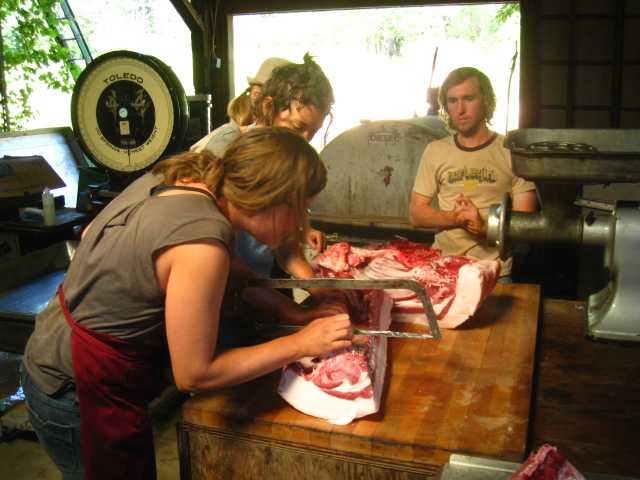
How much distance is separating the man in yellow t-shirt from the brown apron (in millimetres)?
2093

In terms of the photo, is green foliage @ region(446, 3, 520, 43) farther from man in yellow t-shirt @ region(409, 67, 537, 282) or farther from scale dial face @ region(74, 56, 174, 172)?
scale dial face @ region(74, 56, 174, 172)

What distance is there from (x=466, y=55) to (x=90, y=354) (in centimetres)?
590

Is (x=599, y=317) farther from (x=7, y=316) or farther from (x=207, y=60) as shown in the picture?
(x=207, y=60)

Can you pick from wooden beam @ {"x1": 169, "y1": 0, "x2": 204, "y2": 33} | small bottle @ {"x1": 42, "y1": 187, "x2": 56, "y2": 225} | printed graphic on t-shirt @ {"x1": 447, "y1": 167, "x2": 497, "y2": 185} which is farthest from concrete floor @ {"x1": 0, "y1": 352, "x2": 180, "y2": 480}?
wooden beam @ {"x1": 169, "y1": 0, "x2": 204, "y2": 33}

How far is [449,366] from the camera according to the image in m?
2.08

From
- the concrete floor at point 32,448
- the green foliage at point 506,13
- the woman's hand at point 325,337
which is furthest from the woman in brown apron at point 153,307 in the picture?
the green foliage at point 506,13

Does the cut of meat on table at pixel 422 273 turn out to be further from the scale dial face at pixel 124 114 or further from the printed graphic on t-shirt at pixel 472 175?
the scale dial face at pixel 124 114

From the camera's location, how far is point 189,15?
559 cm

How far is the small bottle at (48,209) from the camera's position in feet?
13.3

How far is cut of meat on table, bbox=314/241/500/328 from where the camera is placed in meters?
2.41

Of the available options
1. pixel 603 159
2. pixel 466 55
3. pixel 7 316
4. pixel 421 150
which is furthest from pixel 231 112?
pixel 466 55

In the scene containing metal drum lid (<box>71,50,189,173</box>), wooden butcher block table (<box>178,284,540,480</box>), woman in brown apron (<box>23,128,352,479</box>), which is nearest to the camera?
woman in brown apron (<box>23,128,352,479</box>)

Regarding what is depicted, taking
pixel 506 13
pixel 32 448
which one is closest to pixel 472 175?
pixel 32 448

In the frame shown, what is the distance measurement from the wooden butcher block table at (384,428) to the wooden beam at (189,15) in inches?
169
